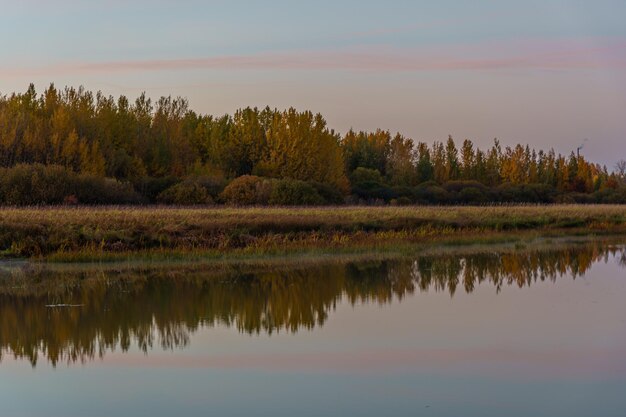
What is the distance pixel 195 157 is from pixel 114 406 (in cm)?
4864

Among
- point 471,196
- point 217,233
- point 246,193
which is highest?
point 246,193

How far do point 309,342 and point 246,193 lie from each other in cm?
3129

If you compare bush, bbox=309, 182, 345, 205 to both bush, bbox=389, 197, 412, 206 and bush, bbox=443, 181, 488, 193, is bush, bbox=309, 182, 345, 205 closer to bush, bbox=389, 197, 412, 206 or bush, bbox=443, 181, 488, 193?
bush, bbox=389, 197, 412, 206

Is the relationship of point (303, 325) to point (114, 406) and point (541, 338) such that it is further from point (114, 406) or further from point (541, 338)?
point (114, 406)

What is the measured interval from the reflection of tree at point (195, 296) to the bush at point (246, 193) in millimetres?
20272

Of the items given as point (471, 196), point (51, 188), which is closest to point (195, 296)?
point (51, 188)

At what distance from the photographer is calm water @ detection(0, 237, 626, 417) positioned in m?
8.92

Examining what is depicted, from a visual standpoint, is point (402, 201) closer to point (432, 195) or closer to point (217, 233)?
point (432, 195)

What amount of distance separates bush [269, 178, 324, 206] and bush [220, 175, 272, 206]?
38 centimetres

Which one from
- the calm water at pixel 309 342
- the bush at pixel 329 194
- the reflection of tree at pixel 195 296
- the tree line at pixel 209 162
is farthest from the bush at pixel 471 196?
the calm water at pixel 309 342

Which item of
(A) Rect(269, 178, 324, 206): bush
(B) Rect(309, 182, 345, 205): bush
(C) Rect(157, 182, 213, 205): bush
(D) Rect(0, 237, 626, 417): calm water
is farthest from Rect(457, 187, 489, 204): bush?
(D) Rect(0, 237, 626, 417): calm water

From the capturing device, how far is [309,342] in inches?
469

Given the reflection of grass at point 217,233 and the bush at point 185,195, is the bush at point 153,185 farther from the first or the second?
the reflection of grass at point 217,233

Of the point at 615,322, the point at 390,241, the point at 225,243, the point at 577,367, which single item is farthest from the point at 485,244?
the point at 577,367
